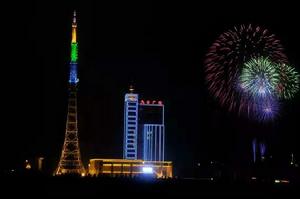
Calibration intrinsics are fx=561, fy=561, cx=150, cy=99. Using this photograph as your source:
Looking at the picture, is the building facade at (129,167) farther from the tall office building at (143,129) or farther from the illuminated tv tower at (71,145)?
the illuminated tv tower at (71,145)

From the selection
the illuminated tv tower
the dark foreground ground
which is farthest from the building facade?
the dark foreground ground

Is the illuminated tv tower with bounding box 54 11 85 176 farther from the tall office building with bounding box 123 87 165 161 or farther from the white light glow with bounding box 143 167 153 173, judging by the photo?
the tall office building with bounding box 123 87 165 161

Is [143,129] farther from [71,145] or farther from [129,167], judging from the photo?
[71,145]

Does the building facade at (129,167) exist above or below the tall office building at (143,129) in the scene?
below

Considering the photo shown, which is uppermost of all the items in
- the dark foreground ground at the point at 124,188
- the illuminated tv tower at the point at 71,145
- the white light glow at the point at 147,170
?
the illuminated tv tower at the point at 71,145

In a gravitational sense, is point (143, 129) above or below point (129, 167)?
above

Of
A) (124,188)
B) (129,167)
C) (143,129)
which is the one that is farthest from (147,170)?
(124,188)

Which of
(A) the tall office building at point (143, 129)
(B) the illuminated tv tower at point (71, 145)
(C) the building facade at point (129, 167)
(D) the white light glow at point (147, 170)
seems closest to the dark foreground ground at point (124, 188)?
(B) the illuminated tv tower at point (71, 145)

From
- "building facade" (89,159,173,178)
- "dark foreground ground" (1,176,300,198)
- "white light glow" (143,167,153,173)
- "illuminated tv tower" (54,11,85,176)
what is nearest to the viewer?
"dark foreground ground" (1,176,300,198)
